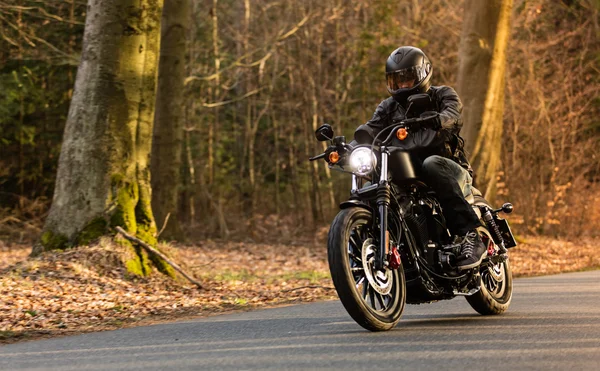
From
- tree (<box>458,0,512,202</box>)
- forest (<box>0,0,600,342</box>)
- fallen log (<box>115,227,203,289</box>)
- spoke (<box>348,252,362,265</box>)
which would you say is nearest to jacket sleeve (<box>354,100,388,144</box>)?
spoke (<box>348,252,362,265</box>)

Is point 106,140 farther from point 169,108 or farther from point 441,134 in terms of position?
point 169,108

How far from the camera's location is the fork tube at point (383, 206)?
7.08 m

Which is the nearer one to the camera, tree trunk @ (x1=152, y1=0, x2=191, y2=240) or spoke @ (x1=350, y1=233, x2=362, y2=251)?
spoke @ (x1=350, y1=233, x2=362, y2=251)

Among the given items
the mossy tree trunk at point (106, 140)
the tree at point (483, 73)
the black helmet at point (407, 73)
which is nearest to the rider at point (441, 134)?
the black helmet at point (407, 73)

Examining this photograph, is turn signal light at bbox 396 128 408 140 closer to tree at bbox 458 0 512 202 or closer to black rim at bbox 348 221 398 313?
black rim at bbox 348 221 398 313

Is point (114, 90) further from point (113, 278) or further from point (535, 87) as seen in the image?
point (535, 87)

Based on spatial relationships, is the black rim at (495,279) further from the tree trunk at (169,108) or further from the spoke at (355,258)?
the tree trunk at (169,108)

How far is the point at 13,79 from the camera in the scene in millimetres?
23016

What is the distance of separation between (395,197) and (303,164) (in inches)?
929

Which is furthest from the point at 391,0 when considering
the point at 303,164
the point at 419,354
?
the point at 419,354

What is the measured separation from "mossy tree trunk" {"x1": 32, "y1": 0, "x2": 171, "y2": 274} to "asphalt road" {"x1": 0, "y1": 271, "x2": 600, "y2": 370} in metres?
3.21

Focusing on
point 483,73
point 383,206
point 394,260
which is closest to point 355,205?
point 383,206

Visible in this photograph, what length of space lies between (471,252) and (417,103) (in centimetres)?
140

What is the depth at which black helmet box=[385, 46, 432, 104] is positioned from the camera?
785cm
